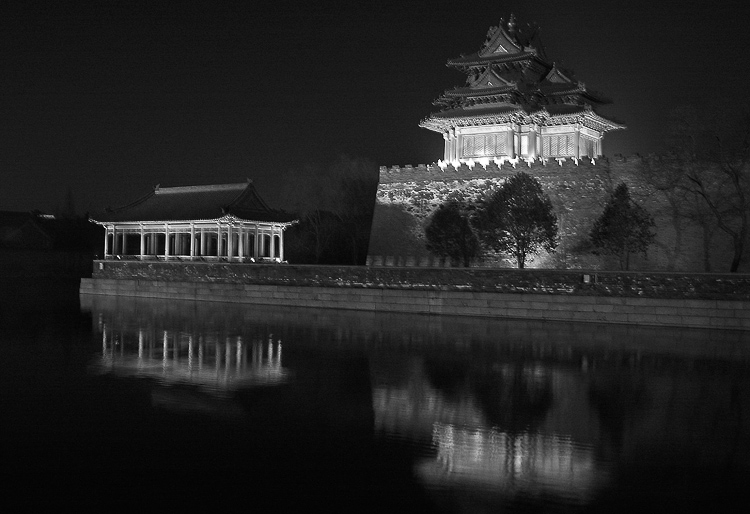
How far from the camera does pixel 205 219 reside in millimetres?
27266

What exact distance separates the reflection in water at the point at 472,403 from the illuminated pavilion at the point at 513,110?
1249 centimetres

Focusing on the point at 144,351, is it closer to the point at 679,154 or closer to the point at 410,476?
the point at 410,476

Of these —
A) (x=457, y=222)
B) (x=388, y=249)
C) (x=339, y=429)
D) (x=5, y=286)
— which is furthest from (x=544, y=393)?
(x=5, y=286)

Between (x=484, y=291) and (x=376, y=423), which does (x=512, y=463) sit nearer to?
(x=376, y=423)

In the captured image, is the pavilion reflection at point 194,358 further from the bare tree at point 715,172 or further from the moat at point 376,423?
the bare tree at point 715,172

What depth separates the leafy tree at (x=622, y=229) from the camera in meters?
21.5

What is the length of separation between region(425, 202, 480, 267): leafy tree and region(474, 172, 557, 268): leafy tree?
96 centimetres

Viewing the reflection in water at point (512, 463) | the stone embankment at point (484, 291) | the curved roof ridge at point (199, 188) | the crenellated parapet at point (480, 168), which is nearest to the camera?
the reflection in water at point (512, 463)

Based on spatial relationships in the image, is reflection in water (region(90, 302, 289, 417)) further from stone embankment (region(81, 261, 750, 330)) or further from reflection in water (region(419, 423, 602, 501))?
stone embankment (region(81, 261, 750, 330))

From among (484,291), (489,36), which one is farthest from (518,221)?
(489,36)

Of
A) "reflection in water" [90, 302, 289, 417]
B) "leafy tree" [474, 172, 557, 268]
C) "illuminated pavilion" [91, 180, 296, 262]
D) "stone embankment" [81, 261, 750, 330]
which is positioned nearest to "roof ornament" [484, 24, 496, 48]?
"leafy tree" [474, 172, 557, 268]

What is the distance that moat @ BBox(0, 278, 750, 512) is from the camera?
538 centimetres

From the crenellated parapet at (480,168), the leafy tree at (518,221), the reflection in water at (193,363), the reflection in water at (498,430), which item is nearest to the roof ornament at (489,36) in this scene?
the crenellated parapet at (480,168)

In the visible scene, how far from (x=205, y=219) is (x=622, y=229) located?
14.6 meters
